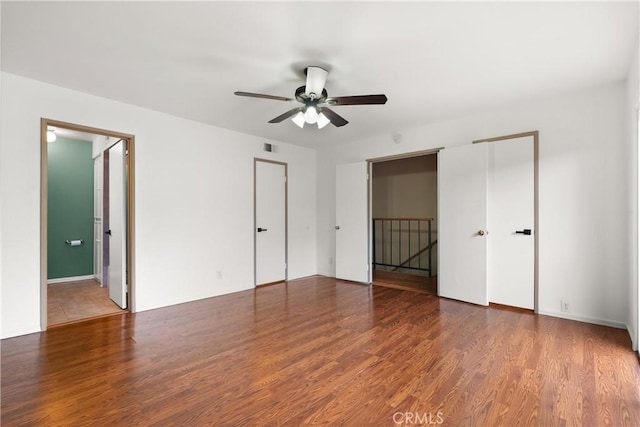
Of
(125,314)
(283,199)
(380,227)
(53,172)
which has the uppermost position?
(53,172)

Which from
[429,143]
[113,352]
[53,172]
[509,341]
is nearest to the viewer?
[113,352]

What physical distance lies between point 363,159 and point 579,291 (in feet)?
11.2

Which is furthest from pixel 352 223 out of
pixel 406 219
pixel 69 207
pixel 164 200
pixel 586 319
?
pixel 69 207

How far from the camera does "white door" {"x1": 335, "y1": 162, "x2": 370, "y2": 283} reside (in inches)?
205

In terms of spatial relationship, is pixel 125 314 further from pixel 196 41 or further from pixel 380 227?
pixel 380 227

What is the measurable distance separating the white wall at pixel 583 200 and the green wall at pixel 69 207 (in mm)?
6884

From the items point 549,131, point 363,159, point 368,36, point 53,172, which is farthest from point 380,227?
point 53,172

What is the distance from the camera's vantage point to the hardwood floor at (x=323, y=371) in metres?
1.80

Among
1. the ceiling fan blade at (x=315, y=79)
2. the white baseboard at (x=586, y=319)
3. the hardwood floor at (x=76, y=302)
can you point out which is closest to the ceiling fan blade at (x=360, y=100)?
the ceiling fan blade at (x=315, y=79)

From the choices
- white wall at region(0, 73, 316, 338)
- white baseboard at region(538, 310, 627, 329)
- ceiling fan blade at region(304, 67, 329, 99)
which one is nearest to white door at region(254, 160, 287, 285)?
white wall at region(0, 73, 316, 338)

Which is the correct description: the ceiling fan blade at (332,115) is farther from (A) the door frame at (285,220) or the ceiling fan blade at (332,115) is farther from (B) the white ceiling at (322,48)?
(A) the door frame at (285,220)

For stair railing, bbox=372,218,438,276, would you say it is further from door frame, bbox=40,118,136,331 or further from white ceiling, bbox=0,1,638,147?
door frame, bbox=40,118,136,331

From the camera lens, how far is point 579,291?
10.8ft

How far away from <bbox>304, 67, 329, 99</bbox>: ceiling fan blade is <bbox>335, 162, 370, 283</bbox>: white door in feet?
8.38
